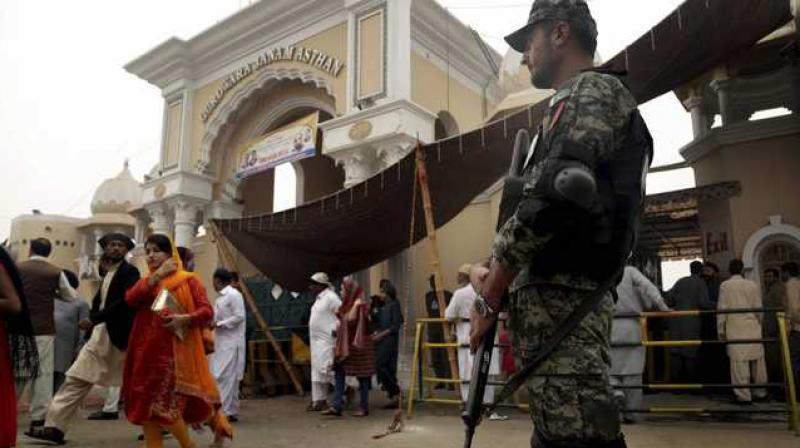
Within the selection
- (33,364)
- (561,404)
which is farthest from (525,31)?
(33,364)

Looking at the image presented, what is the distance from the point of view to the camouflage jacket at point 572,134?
154cm

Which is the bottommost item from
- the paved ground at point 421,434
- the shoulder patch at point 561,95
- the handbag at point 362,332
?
the paved ground at point 421,434

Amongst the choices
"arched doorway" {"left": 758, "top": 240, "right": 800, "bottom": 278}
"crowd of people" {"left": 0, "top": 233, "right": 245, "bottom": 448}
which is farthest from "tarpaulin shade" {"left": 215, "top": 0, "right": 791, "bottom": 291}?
"arched doorway" {"left": 758, "top": 240, "right": 800, "bottom": 278}

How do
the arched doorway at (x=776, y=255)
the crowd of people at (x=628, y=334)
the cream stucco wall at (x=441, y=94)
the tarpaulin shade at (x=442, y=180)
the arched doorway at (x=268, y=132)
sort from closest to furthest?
1. the tarpaulin shade at (x=442, y=180)
2. the crowd of people at (x=628, y=334)
3. the arched doorway at (x=776, y=255)
4. the cream stucco wall at (x=441, y=94)
5. the arched doorway at (x=268, y=132)

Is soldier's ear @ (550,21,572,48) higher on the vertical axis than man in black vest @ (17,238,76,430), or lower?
higher

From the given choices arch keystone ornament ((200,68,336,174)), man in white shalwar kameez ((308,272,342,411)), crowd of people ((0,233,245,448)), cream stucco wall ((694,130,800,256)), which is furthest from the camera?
arch keystone ornament ((200,68,336,174))

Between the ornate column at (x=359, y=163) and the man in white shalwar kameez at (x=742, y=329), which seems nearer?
the man in white shalwar kameez at (x=742, y=329)

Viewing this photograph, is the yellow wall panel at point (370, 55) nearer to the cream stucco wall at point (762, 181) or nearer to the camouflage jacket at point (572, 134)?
the cream stucco wall at point (762, 181)

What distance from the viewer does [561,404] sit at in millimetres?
1535

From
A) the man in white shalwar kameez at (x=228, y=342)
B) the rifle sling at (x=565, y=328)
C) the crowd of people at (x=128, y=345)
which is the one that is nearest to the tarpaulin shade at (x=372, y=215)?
the man in white shalwar kameez at (x=228, y=342)

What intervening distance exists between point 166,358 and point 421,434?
2328 mm

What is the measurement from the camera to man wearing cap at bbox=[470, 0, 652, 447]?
1.51 metres

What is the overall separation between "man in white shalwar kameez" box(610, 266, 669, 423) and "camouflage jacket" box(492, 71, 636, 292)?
149 inches

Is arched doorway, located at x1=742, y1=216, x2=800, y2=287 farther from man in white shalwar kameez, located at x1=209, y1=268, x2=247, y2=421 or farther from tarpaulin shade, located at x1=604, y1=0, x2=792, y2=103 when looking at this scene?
man in white shalwar kameez, located at x1=209, y1=268, x2=247, y2=421
